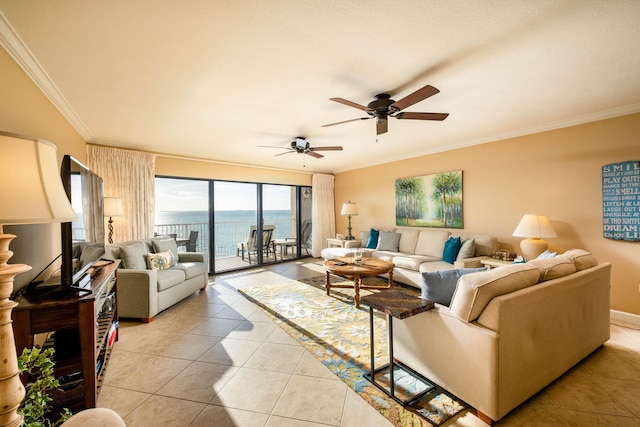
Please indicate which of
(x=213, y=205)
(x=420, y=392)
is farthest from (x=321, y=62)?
(x=213, y=205)

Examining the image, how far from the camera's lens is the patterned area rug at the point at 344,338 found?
5.81ft

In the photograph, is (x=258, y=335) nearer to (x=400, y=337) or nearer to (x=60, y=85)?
(x=400, y=337)

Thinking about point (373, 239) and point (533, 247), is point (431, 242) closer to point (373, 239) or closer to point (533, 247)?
point (373, 239)

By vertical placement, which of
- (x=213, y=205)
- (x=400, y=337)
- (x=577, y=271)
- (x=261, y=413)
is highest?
(x=213, y=205)

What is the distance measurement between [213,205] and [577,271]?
5502 millimetres

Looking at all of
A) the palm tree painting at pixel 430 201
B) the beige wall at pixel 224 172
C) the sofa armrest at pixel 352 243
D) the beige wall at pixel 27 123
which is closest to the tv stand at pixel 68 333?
the beige wall at pixel 27 123

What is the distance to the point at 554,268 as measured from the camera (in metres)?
2.05

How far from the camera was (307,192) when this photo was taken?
24.6ft

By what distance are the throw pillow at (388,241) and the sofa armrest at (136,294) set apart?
159 inches

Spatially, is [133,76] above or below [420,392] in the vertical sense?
above

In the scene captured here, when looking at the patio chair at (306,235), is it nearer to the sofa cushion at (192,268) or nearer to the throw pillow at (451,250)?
the sofa cushion at (192,268)

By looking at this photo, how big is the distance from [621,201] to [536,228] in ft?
2.87

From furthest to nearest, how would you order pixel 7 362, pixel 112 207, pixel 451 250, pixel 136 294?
pixel 451 250 < pixel 112 207 < pixel 136 294 < pixel 7 362

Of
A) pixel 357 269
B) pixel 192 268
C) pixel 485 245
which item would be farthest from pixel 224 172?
pixel 485 245
